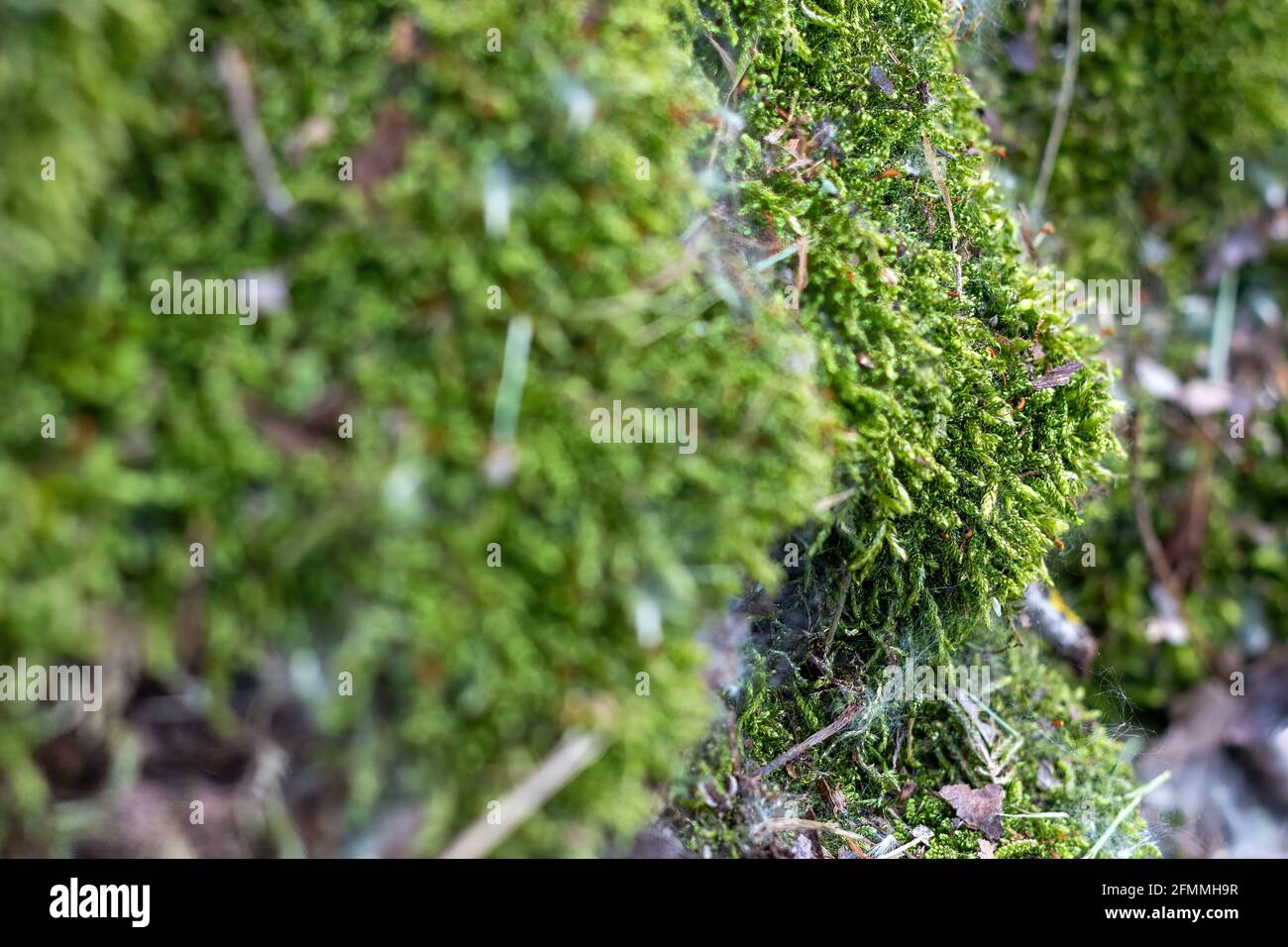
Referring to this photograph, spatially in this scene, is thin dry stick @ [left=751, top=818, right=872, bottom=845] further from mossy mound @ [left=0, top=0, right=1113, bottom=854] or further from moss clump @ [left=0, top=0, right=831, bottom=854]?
moss clump @ [left=0, top=0, right=831, bottom=854]

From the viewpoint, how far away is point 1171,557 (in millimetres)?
3229

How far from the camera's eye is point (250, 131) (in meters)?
1.29

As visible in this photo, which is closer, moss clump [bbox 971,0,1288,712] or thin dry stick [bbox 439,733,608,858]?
thin dry stick [bbox 439,733,608,858]

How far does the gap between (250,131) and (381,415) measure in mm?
471

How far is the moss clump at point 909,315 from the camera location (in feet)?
6.13

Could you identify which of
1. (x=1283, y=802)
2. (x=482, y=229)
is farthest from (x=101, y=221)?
(x=1283, y=802)

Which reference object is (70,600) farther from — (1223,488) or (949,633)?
(1223,488)

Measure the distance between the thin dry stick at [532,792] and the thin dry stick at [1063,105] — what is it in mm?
2595

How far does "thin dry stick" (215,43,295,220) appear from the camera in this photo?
1276 mm

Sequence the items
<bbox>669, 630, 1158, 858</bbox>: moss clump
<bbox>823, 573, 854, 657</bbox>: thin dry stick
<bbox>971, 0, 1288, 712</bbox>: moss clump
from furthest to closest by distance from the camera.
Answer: <bbox>971, 0, 1288, 712</bbox>: moss clump, <bbox>823, 573, 854, 657</bbox>: thin dry stick, <bbox>669, 630, 1158, 858</bbox>: moss clump

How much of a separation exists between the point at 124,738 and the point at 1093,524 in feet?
9.59

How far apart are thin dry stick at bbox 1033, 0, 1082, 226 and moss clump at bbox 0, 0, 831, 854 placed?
214 centimetres

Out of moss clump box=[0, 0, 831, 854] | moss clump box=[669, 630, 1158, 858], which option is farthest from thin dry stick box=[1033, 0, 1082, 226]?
moss clump box=[0, 0, 831, 854]

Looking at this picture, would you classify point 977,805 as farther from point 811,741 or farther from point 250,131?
point 250,131
